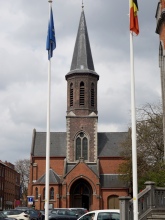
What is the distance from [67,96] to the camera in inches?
2272

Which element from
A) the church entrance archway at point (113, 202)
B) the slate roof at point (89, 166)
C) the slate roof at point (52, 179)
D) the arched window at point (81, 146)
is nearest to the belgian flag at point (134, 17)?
the slate roof at point (89, 166)

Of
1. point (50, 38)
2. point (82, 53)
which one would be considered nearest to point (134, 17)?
point (50, 38)

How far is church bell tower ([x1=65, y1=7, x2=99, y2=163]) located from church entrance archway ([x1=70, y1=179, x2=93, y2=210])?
3.40 metres

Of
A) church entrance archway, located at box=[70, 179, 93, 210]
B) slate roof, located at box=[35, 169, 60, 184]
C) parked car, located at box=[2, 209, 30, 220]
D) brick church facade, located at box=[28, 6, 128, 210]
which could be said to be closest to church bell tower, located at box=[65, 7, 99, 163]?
brick church facade, located at box=[28, 6, 128, 210]

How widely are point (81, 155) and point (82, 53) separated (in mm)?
15982

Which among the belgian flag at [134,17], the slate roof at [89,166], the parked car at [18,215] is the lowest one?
the parked car at [18,215]

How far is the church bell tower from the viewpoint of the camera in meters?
54.6

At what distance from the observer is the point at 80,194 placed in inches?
2100

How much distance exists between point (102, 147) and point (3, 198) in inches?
1475

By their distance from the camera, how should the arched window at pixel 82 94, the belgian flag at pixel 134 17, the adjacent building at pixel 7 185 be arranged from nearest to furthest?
the belgian flag at pixel 134 17 → the arched window at pixel 82 94 → the adjacent building at pixel 7 185

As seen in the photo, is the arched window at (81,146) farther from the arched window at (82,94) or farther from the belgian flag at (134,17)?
the belgian flag at (134,17)

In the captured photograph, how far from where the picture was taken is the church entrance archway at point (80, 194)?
53188mm

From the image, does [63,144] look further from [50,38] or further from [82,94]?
[50,38]

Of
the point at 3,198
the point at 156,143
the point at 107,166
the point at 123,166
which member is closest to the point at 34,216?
the point at 156,143
